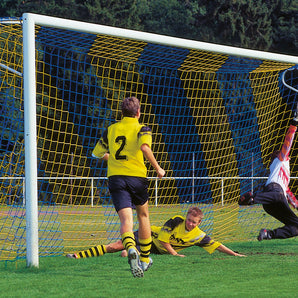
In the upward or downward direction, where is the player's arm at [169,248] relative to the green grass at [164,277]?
downward

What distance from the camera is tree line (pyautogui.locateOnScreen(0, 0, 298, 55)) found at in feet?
117

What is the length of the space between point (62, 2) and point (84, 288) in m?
31.5

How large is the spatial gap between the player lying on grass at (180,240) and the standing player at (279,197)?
104 centimetres

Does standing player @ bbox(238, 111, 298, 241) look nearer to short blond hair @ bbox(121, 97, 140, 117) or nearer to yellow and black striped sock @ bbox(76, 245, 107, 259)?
yellow and black striped sock @ bbox(76, 245, 107, 259)

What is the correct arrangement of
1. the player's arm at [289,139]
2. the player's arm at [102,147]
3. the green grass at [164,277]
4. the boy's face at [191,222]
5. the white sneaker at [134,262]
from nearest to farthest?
the green grass at [164,277], the white sneaker at [134,262], the player's arm at [102,147], the boy's face at [191,222], the player's arm at [289,139]

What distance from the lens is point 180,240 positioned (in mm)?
7500

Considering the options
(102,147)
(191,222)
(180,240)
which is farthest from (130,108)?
(180,240)

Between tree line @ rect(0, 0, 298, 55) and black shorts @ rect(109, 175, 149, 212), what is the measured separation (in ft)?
98.2

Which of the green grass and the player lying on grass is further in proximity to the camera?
the player lying on grass

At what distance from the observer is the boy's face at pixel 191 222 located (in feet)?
23.7

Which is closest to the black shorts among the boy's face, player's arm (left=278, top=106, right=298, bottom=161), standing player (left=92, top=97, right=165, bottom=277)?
standing player (left=92, top=97, right=165, bottom=277)

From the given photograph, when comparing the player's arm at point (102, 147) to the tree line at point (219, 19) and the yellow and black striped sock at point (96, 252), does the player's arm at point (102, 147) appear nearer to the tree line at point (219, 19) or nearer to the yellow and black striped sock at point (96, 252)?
the yellow and black striped sock at point (96, 252)

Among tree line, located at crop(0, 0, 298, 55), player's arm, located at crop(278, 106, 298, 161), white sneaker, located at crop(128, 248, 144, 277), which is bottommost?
tree line, located at crop(0, 0, 298, 55)

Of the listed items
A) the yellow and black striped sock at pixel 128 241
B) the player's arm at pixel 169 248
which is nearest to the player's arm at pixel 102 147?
the yellow and black striped sock at pixel 128 241
